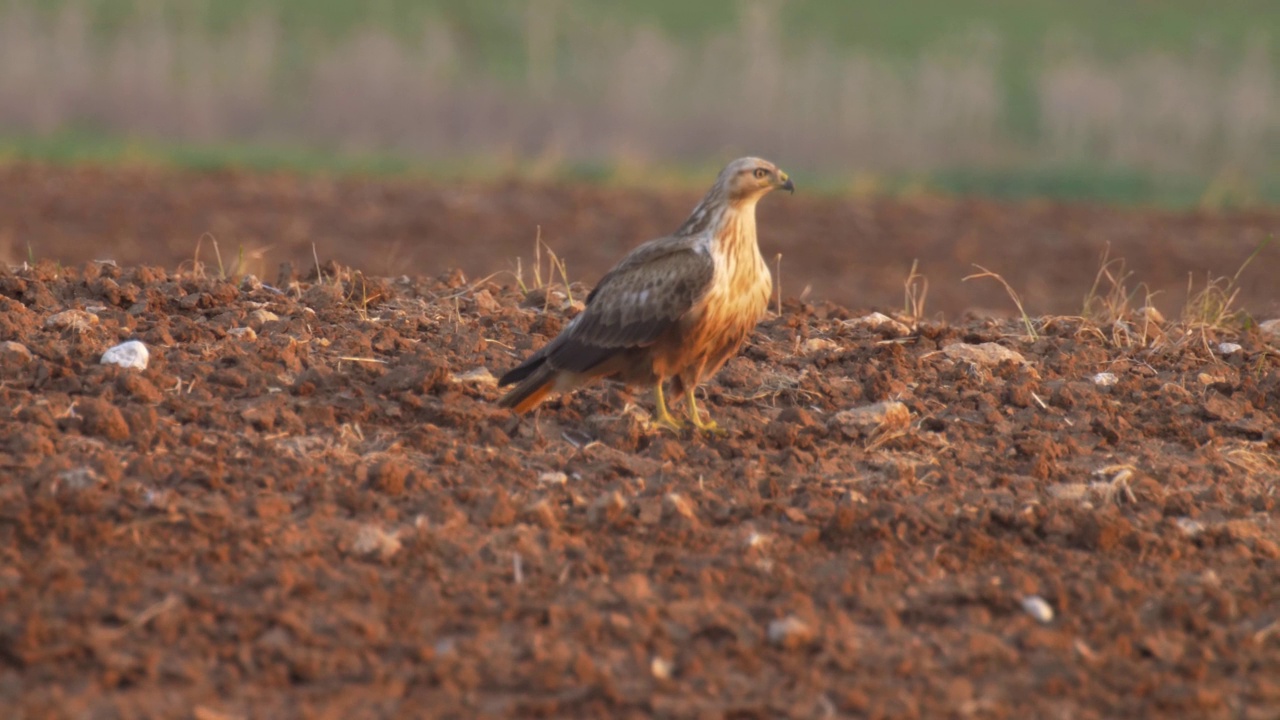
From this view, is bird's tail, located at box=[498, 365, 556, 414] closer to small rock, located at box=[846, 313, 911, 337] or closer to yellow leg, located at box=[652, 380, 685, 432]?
yellow leg, located at box=[652, 380, 685, 432]

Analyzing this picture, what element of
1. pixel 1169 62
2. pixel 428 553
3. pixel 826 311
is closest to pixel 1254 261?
pixel 826 311

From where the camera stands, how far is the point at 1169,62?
31.6m

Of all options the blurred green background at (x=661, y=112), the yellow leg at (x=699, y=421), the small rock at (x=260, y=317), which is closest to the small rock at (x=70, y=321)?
the small rock at (x=260, y=317)

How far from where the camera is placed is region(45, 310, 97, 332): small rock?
577cm

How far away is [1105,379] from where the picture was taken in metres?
6.14

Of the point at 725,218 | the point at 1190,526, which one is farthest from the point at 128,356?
the point at 1190,526

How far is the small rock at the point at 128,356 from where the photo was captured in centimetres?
539

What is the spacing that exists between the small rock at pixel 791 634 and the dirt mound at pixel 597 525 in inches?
0.5

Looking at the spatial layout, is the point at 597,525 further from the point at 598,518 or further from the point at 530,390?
the point at 530,390

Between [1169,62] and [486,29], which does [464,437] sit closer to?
[1169,62]

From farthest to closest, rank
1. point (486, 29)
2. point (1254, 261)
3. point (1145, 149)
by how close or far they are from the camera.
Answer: point (486, 29), point (1145, 149), point (1254, 261)

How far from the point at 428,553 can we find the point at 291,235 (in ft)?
34.7

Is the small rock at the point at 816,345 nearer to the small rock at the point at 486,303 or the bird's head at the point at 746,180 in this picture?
the bird's head at the point at 746,180

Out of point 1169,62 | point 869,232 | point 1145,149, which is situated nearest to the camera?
point 869,232
